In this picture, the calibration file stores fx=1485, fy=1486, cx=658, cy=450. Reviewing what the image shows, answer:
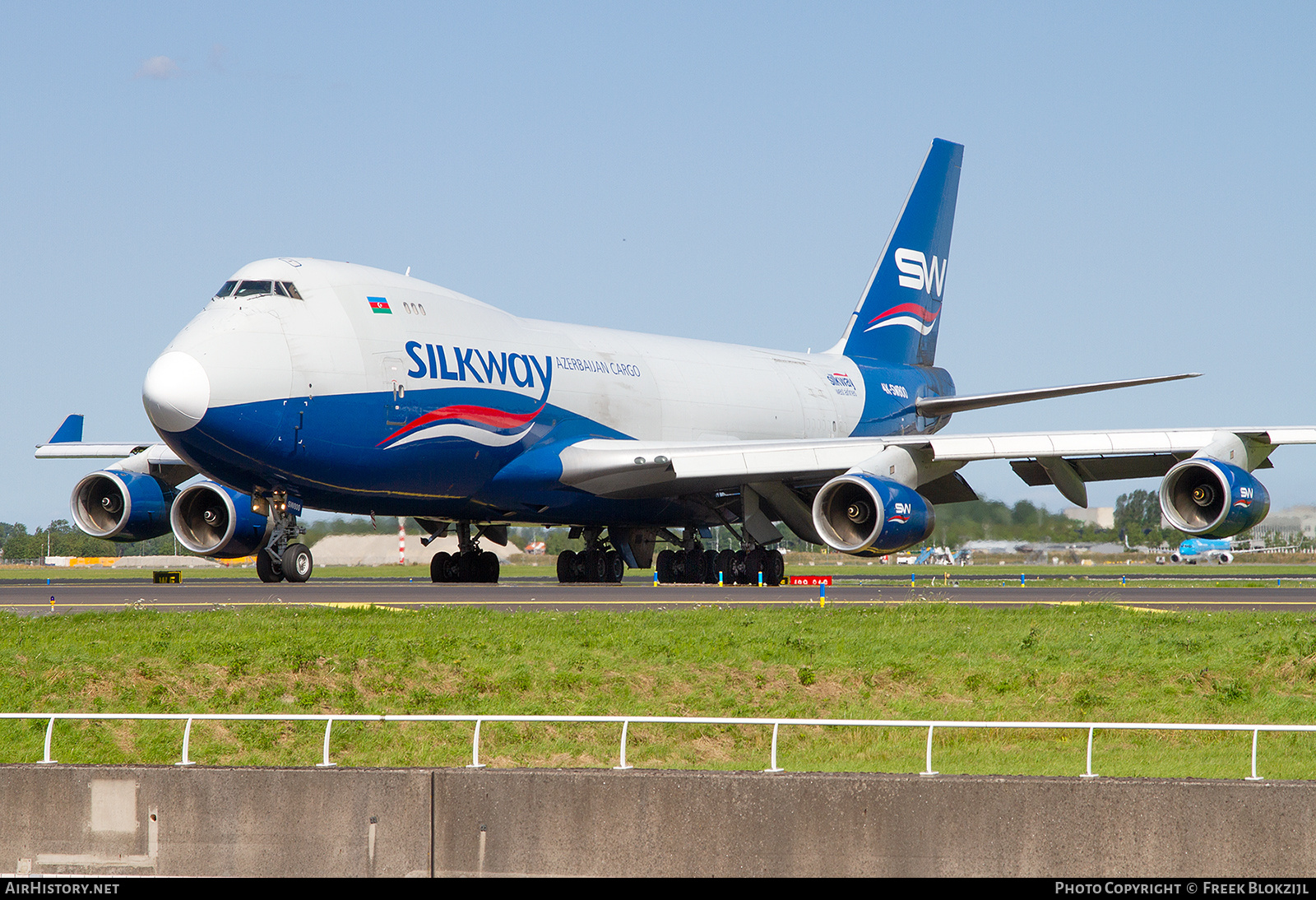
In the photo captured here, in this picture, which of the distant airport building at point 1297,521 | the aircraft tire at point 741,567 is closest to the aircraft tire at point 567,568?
the aircraft tire at point 741,567

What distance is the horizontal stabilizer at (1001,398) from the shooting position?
30.3m

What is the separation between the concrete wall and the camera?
9.37 m

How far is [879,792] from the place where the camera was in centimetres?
965

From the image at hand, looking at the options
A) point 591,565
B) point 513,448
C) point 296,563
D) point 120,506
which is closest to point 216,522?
point 296,563

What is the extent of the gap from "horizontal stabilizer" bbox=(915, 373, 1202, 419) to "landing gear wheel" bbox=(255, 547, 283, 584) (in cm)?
1659

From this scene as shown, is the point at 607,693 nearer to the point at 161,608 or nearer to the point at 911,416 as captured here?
the point at 161,608

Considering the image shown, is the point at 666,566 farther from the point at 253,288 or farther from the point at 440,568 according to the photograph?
the point at 253,288

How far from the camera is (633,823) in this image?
9.78 meters

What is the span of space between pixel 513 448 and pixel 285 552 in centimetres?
444

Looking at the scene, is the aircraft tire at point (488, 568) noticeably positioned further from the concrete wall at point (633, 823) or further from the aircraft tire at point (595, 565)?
the concrete wall at point (633, 823)

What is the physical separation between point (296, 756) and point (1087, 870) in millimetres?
8086

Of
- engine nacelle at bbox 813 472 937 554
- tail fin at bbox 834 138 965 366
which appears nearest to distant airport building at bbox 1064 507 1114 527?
tail fin at bbox 834 138 965 366

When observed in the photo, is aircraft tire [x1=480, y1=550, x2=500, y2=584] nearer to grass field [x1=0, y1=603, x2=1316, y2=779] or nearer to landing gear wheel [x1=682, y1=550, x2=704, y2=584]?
landing gear wheel [x1=682, y1=550, x2=704, y2=584]

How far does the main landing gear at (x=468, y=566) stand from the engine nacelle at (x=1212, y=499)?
13.8 m
